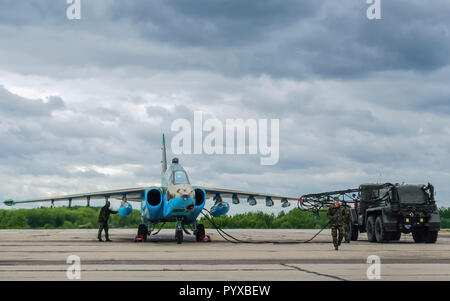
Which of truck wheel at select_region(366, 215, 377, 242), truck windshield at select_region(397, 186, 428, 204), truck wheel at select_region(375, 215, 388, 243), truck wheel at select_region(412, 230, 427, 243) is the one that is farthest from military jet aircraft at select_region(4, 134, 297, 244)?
truck wheel at select_region(412, 230, 427, 243)

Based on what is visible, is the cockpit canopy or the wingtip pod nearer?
the cockpit canopy

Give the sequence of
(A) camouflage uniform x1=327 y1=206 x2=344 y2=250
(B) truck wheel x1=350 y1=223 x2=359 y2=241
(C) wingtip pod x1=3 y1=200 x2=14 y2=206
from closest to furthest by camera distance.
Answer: (A) camouflage uniform x1=327 y1=206 x2=344 y2=250 → (B) truck wheel x1=350 y1=223 x2=359 y2=241 → (C) wingtip pod x1=3 y1=200 x2=14 y2=206

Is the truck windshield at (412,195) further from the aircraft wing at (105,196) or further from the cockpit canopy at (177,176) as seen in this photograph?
the aircraft wing at (105,196)

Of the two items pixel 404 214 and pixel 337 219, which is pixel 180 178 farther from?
pixel 404 214

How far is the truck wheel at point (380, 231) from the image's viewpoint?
68.7 ft

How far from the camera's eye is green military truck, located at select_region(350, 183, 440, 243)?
20.6m

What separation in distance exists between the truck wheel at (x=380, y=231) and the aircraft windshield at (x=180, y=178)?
771 cm

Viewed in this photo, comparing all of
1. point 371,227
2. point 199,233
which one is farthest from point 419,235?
point 199,233

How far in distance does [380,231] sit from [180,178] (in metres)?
8.09

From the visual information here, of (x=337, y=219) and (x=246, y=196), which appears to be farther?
(x=246, y=196)

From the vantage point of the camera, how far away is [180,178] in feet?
66.6

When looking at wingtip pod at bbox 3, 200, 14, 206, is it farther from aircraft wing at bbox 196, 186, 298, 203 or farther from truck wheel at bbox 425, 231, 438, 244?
truck wheel at bbox 425, 231, 438, 244
